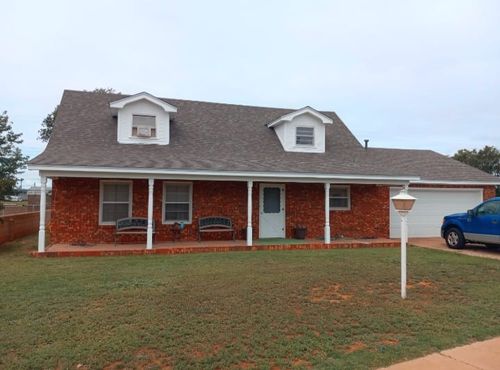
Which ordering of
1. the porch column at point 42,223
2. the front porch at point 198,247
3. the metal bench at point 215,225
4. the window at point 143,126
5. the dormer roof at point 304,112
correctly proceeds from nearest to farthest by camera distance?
the porch column at point 42,223 < the front porch at point 198,247 < the metal bench at point 215,225 < the window at point 143,126 < the dormer roof at point 304,112

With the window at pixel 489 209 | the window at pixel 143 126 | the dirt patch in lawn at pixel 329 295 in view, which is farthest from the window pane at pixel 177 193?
the window at pixel 489 209

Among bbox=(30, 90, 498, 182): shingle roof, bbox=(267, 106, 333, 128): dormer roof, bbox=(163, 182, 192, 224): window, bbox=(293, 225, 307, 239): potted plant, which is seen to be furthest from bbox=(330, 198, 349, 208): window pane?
bbox=(163, 182, 192, 224): window

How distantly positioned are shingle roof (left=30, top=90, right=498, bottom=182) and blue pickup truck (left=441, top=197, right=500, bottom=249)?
2606 mm

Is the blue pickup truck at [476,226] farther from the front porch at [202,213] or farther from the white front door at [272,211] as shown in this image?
the white front door at [272,211]

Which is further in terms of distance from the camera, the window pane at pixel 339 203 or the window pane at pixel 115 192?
the window pane at pixel 339 203

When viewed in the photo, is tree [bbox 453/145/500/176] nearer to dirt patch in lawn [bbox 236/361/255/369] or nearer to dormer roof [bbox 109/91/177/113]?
dormer roof [bbox 109/91/177/113]

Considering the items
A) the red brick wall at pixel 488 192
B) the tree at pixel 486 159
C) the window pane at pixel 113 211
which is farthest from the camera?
the tree at pixel 486 159

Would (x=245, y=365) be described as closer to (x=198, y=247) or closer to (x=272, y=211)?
(x=198, y=247)

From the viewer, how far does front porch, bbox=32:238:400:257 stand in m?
11.3

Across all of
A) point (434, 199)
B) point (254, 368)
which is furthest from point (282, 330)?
point (434, 199)

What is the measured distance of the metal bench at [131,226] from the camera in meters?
12.8

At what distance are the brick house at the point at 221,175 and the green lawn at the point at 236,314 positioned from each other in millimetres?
3604

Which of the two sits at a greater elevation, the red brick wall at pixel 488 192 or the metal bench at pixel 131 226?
the red brick wall at pixel 488 192

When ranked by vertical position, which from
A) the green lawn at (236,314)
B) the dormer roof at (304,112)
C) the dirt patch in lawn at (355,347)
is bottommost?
the dirt patch in lawn at (355,347)
